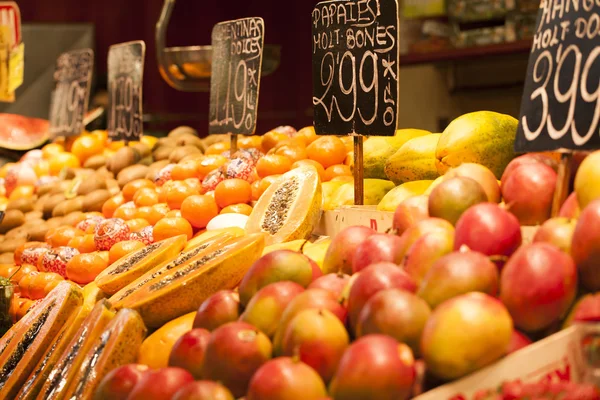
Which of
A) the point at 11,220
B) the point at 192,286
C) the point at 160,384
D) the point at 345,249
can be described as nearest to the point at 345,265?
the point at 345,249

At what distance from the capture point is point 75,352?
193 cm

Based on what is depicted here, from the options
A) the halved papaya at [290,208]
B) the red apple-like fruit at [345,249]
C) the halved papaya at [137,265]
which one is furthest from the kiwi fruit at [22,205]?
the red apple-like fruit at [345,249]

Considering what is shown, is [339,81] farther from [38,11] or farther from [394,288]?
[38,11]

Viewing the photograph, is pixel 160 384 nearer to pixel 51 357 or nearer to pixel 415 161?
pixel 51 357

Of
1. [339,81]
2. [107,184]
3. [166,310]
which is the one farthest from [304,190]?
[107,184]

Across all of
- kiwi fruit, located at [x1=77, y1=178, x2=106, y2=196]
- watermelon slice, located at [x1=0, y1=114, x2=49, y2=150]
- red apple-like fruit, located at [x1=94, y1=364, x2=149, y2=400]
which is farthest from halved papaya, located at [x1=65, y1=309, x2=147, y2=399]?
watermelon slice, located at [x1=0, y1=114, x2=49, y2=150]

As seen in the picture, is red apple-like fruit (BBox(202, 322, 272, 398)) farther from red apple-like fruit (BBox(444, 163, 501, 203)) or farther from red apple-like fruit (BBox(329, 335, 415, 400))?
red apple-like fruit (BBox(444, 163, 501, 203))

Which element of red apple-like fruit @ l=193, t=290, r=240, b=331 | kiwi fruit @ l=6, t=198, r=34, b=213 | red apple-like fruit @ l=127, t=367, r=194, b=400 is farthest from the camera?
kiwi fruit @ l=6, t=198, r=34, b=213

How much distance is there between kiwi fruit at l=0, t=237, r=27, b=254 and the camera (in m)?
3.65

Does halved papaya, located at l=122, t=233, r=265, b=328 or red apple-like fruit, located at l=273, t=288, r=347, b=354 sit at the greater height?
red apple-like fruit, located at l=273, t=288, r=347, b=354

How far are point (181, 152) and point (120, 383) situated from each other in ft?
8.07

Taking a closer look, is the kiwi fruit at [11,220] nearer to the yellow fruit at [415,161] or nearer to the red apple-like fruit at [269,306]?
the yellow fruit at [415,161]

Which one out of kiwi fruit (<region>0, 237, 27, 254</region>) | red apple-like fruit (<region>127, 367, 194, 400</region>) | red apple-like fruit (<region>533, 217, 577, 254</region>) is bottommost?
kiwi fruit (<region>0, 237, 27, 254</region>)

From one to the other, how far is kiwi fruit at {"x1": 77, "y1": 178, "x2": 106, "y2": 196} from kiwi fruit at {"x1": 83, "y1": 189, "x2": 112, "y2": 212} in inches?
4.4
